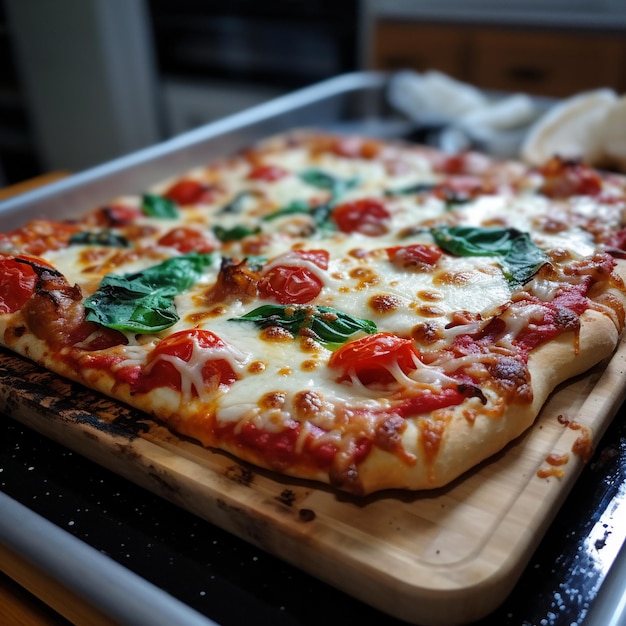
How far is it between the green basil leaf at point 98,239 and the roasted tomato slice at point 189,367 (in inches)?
33.2

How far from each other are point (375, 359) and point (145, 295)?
726 millimetres

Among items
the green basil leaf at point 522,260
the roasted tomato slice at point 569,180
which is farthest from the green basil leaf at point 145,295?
the roasted tomato slice at point 569,180

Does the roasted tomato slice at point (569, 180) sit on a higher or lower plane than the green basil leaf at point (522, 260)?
lower

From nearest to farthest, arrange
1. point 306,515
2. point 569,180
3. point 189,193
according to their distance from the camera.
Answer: point 306,515 → point 569,180 → point 189,193

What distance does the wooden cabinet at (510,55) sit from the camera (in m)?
4.32

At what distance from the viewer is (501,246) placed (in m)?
2.04

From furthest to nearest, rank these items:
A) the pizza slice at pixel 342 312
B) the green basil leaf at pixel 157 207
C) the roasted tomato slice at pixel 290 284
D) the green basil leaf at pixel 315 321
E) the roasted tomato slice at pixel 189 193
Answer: the roasted tomato slice at pixel 189 193, the green basil leaf at pixel 157 207, the roasted tomato slice at pixel 290 284, the green basil leaf at pixel 315 321, the pizza slice at pixel 342 312

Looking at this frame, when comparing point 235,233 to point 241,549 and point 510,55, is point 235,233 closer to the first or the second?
point 241,549

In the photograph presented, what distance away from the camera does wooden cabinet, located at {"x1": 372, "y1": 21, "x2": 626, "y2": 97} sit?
4.32m

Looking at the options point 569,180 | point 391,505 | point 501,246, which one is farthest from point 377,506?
point 569,180

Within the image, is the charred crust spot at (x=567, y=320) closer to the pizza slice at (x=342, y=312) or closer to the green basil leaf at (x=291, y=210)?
the pizza slice at (x=342, y=312)

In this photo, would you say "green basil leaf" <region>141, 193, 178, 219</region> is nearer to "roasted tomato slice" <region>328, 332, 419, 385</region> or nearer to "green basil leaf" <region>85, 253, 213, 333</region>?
"green basil leaf" <region>85, 253, 213, 333</region>

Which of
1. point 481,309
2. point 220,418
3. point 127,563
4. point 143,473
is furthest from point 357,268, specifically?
point 127,563

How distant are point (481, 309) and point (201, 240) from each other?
39.8 inches
